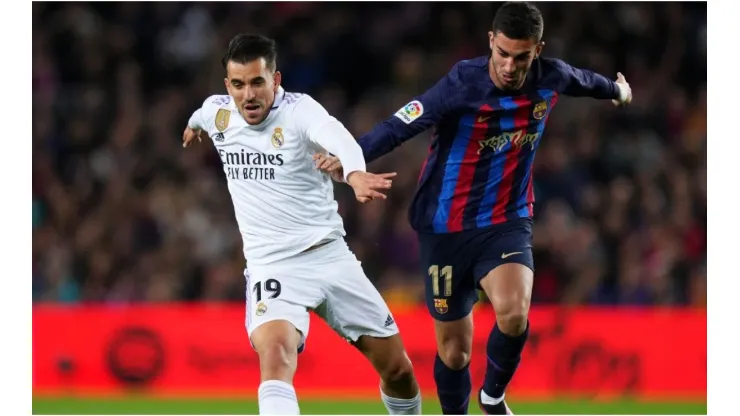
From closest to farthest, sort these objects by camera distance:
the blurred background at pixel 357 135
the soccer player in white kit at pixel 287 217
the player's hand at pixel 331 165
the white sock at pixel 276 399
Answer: the white sock at pixel 276 399 < the player's hand at pixel 331 165 < the soccer player in white kit at pixel 287 217 < the blurred background at pixel 357 135

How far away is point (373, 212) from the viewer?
12531mm

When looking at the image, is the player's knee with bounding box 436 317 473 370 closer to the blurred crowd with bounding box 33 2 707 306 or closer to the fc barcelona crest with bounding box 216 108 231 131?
the fc barcelona crest with bounding box 216 108 231 131

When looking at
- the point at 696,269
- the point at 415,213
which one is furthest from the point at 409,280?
the point at 415,213

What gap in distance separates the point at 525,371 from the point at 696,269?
2413 mm

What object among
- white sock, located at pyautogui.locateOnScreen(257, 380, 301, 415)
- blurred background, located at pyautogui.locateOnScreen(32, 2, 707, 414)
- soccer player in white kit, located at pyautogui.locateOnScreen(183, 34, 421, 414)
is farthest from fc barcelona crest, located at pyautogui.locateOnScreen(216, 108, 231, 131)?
blurred background, located at pyautogui.locateOnScreen(32, 2, 707, 414)

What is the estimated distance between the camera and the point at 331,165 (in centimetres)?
586

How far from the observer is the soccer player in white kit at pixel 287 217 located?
234 inches

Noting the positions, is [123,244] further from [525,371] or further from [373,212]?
[525,371]

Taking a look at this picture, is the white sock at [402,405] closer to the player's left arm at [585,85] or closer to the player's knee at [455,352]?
→ the player's knee at [455,352]

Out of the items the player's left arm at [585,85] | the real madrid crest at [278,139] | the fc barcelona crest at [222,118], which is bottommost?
the real madrid crest at [278,139]

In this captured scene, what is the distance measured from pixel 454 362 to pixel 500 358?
0.39 meters

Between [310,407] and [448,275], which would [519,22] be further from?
[310,407]

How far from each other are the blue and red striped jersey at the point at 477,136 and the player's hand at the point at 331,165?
28 centimetres

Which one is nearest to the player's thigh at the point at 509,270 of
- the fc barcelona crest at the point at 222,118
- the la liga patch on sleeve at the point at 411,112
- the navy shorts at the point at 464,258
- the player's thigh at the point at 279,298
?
the navy shorts at the point at 464,258
